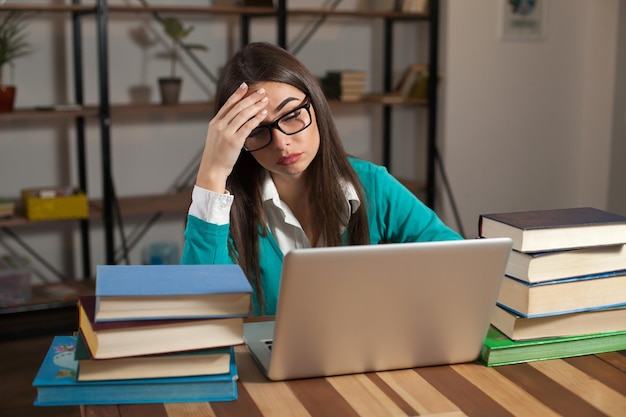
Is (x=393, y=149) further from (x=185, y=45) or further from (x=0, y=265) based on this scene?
(x=0, y=265)

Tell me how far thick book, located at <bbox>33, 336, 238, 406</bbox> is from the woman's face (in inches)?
22.6

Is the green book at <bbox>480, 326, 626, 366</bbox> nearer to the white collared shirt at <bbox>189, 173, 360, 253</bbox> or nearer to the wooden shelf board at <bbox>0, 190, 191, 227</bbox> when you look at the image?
the white collared shirt at <bbox>189, 173, 360, 253</bbox>

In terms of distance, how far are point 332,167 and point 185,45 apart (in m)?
2.13

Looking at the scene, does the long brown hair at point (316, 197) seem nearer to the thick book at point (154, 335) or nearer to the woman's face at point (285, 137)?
the woman's face at point (285, 137)

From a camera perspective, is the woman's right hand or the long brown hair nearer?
the woman's right hand

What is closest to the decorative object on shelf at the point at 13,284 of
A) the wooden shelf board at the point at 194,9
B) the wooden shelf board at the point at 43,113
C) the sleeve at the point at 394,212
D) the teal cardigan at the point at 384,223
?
the wooden shelf board at the point at 43,113

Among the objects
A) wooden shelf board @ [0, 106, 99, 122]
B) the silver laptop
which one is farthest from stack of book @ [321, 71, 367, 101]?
the silver laptop

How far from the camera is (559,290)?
132cm

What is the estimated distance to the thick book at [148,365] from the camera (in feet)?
3.68

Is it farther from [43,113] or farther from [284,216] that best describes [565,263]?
[43,113]

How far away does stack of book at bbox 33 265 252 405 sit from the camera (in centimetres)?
110

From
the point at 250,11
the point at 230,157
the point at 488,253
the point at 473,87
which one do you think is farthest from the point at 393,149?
the point at 488,253

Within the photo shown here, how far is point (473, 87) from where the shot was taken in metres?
4.34

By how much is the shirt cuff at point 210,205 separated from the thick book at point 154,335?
0.39 meters
